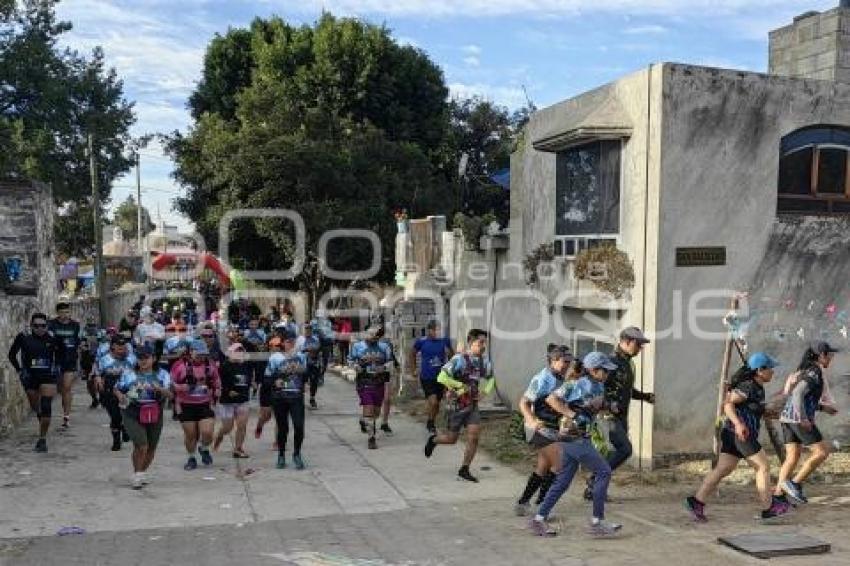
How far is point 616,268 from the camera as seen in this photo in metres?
9.99

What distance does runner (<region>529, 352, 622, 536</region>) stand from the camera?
22.8 ft

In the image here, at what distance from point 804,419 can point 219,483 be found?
6000 mm

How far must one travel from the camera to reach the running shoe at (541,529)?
701 centimetres

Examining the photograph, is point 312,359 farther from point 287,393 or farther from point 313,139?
point 313,139

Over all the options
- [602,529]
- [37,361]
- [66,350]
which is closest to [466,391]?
[602,529]

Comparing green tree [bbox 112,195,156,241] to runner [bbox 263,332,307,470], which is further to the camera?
green tree [bbox 112,195,156,241]

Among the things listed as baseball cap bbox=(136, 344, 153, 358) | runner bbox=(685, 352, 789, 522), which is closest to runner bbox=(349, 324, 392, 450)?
baseball cap bbox=(136, 344, 153, 358)

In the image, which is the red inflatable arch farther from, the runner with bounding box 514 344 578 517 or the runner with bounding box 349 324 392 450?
the runner with bounding box 514 344 578 517

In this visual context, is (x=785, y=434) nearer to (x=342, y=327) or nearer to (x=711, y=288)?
(x=711, y=288)

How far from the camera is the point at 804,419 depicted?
785 centimetres

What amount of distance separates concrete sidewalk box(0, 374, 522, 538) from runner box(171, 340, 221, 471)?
0.39 meters

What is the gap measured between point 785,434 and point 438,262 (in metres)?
10.3

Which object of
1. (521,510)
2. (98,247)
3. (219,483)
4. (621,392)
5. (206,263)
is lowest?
(219,483)

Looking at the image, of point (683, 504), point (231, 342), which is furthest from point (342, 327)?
point (683, 504)
